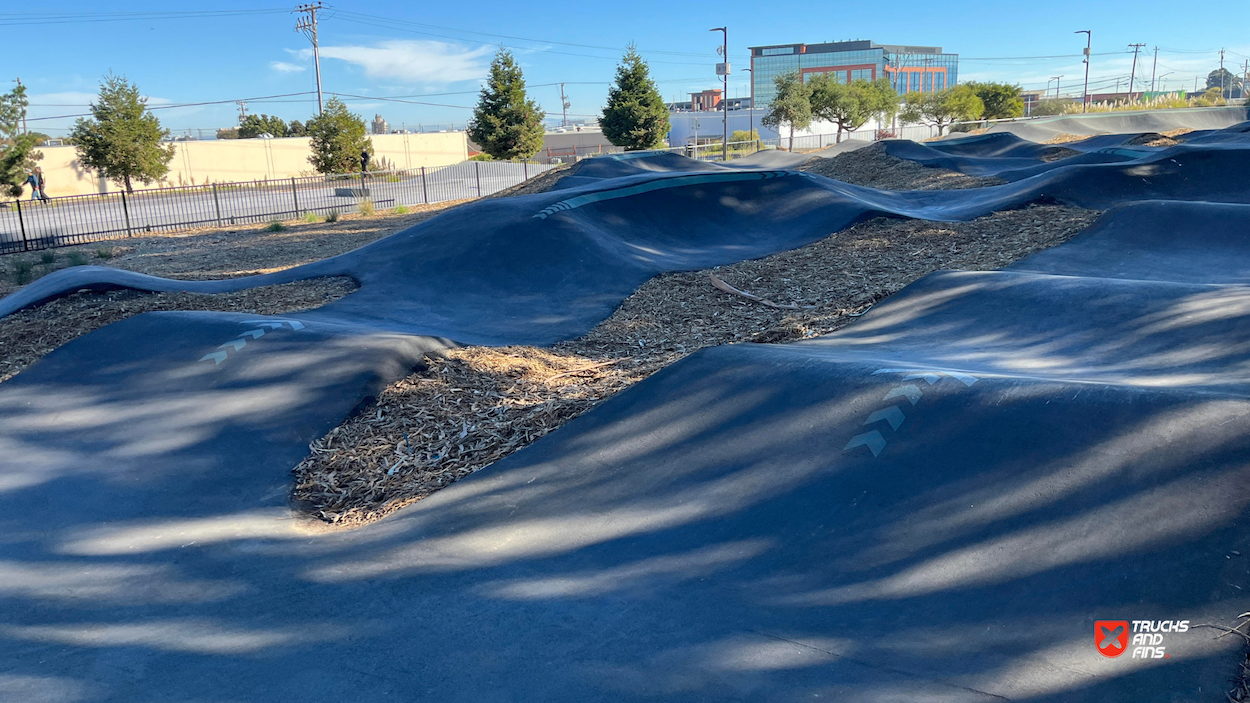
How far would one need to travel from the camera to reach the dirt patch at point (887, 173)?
18625 millimetres

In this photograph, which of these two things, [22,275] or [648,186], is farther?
[648,186]

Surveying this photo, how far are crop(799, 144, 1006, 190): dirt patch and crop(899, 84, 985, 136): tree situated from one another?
30496 mm

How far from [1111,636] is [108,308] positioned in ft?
30.2

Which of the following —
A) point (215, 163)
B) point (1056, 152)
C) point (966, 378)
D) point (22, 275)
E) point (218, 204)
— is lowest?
point (22, 275)

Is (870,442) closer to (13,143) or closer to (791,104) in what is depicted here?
(13,143)

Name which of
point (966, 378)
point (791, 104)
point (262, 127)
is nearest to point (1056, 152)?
point (791, 104)

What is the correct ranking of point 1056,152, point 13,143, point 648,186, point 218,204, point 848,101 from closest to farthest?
1. point 648,186
2. point 13,143
3. point 1056,152
4. point 218,204
5. point 848,101

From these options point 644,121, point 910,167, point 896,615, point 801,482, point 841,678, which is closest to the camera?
point 841,678

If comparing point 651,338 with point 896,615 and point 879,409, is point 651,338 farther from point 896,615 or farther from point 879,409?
point 896,615

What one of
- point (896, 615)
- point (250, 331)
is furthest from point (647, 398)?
point (250, 331)

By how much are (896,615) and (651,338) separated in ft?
16.6

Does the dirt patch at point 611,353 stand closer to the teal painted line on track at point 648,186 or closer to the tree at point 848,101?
the teal painted line on track at point 648,186

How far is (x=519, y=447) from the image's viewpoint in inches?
190

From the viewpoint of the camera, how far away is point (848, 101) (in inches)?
1887
